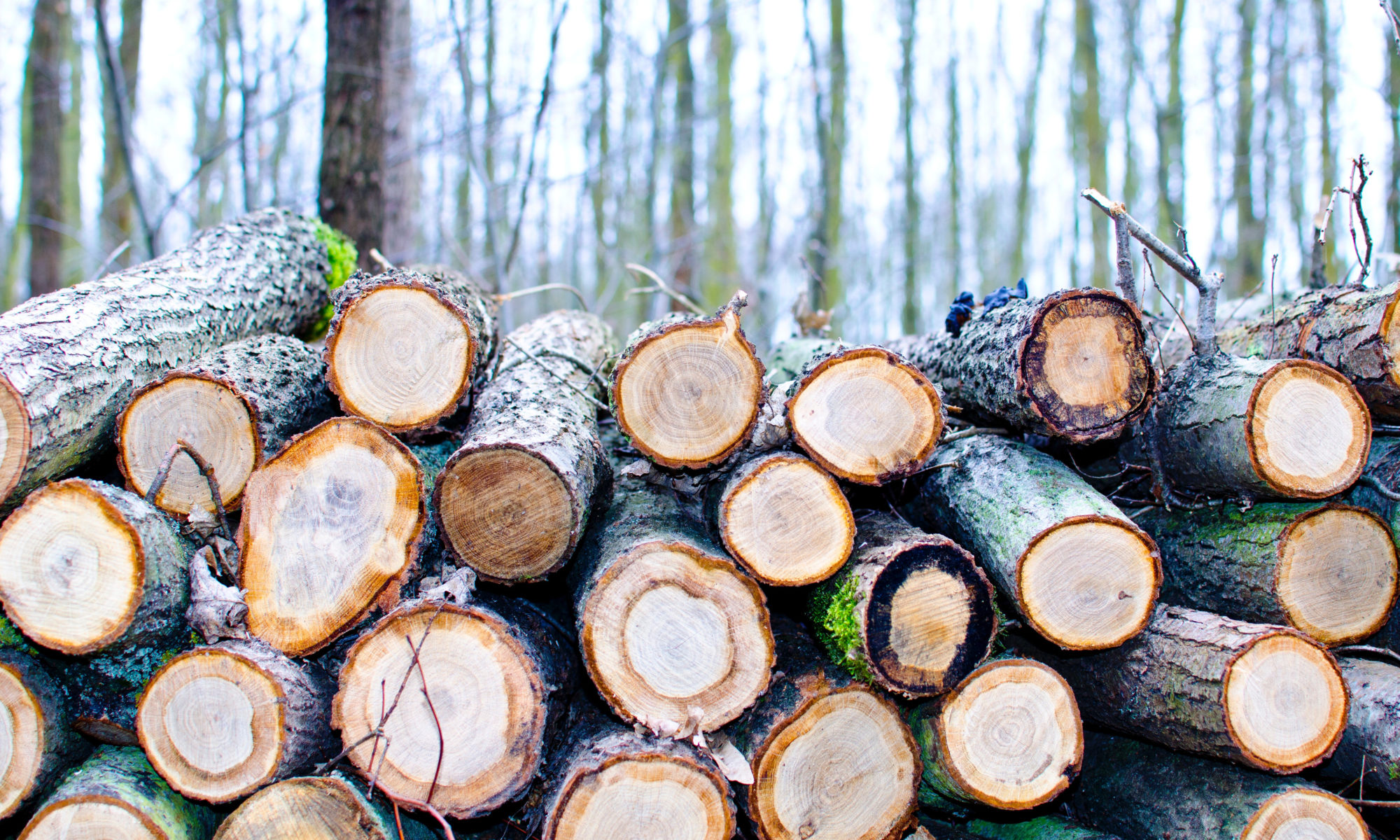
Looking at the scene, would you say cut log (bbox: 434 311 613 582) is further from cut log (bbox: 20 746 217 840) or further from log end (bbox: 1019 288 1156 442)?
log end (bbox: 1019 288 1156 442)

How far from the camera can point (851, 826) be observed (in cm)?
209

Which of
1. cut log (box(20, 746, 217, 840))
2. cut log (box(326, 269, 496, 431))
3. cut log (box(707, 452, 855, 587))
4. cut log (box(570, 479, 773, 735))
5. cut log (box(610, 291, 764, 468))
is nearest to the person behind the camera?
cut log (box(20, 746, 217, 840))

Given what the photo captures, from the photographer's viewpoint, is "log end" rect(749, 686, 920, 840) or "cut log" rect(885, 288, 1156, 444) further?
"cut log" rect(885, 288, 1156, 444)

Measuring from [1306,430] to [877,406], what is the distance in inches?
47.6

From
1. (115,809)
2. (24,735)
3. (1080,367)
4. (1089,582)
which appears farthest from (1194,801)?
(24,735)

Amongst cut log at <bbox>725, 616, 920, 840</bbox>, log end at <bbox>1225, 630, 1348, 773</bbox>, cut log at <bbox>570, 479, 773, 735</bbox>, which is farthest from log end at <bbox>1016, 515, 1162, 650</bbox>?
cut log at <bbox>570, 479, 773, 735</bbox>

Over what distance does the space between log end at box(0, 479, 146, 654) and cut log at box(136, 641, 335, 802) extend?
0.20 m

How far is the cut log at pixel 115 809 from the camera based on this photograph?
1.88 meters

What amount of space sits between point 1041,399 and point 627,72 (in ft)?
37.9

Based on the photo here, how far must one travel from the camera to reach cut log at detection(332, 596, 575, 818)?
1.98 metres

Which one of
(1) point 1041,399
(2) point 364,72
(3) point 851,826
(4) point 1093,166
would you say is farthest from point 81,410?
(4) point 1093,166

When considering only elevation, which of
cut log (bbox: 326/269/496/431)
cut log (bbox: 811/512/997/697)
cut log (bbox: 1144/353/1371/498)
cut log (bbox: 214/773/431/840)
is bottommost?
cut log (bbox: 214/773/431/840)

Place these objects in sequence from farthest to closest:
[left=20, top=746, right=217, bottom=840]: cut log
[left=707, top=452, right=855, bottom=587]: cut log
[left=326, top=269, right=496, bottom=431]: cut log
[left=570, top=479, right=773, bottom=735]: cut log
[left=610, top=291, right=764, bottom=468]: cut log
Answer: [left=326, top=269, right=496, bottom=431]: cut log, [left=610, top=291, right=764, bottom=468]: cut log, [left=707, top=452, right=855, bottom=587]: cut log, [left=570, top=479, right=773, bottom=735]: cut log, [left=20, top=746, right=217, bottom=840]: cut log

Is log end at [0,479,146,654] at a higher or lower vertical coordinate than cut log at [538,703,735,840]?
higher
